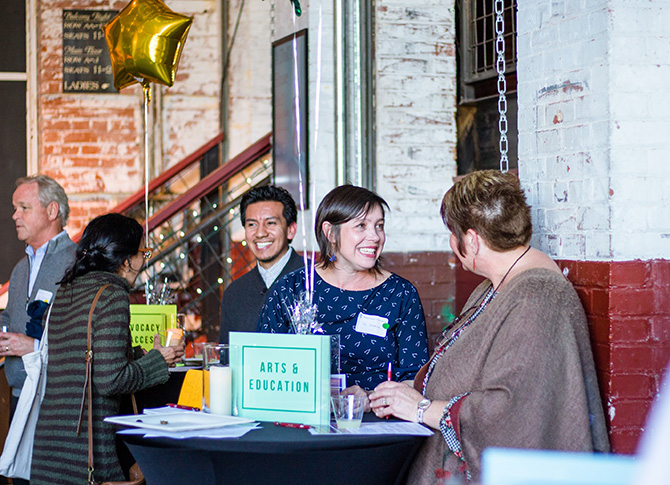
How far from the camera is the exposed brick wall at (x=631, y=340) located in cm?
204

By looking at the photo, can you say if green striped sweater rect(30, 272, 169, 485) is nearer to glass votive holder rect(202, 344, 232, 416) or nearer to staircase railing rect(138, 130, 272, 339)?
glass votive holder rect(202, 344, 232, 416)

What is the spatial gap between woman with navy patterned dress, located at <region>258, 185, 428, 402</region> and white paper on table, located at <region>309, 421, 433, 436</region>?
0.46 meters

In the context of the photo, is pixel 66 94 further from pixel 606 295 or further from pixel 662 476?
pixel 662 476

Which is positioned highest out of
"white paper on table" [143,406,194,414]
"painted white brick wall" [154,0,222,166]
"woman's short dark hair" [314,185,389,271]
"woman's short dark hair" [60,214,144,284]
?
"painted white brick wall" [154,0,222,166]

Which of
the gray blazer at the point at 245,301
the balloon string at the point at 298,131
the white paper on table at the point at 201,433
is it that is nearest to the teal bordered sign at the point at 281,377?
the white paper on table at the point at 201,433

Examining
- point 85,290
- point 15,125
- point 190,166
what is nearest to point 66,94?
point 15,125

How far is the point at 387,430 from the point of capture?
194 centimetres

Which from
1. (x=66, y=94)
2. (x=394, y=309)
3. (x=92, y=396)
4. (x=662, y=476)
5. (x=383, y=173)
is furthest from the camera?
(x=66, y=94)

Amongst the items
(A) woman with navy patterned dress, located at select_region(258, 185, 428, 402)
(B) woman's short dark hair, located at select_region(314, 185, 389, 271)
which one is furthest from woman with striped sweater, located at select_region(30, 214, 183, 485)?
(B) woman's short dark hair, located at select_region(314, 185, 389, 271)

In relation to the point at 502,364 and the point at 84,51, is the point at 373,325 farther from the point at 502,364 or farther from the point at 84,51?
the point at 84,51

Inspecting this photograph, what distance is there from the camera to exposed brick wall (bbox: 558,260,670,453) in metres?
2.04

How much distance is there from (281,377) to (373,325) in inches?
22.4

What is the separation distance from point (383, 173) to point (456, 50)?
0.84m

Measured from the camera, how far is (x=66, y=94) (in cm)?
664
